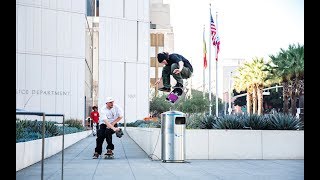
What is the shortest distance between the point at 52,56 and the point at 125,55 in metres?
11.2

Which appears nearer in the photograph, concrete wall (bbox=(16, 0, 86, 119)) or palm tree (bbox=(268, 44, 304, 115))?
palm tree (bbox=(268, 44, 304, 115))

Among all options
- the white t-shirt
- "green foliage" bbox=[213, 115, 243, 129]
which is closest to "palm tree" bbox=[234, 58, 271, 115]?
"green foliage" bbox=[213, 115, 243, 129]

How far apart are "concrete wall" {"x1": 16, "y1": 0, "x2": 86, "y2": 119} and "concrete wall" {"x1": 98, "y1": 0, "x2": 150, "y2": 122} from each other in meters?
5.05

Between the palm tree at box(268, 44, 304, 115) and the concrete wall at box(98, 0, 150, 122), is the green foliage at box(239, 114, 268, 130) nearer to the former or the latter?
the palm tree at box(268, 44, 304, 115)

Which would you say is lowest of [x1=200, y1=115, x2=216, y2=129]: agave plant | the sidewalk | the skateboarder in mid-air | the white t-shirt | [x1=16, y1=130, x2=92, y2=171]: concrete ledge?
the sidewalk

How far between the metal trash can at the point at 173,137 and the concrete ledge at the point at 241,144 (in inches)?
38.0

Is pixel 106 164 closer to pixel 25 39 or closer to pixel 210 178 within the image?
pixel 210 178

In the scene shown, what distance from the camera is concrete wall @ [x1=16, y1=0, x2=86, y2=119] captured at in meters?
58.3

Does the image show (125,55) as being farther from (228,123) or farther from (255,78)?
(228,123)

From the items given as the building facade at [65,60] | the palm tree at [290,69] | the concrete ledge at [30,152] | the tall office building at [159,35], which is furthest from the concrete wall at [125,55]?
the concrete ledge at [30,152]

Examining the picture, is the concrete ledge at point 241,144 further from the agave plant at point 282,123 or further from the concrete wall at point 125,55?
the concrete wall at point 125,55

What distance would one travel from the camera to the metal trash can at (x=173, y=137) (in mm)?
13766
